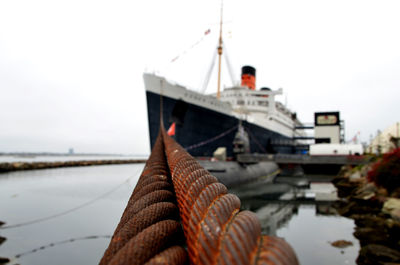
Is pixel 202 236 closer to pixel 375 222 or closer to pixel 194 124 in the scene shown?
pixel 375 222

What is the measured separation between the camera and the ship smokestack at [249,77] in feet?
106

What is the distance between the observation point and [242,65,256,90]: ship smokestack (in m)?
32.2

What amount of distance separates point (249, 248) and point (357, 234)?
8.06 metres

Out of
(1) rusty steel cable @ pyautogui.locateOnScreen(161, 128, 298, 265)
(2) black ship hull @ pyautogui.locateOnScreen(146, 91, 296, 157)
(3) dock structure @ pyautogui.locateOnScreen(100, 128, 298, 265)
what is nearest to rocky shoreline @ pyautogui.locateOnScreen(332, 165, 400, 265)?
(3) dock structure @ pyautogui.locateOnScreen(100, 128, 298, 265)

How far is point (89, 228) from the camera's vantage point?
820 cm

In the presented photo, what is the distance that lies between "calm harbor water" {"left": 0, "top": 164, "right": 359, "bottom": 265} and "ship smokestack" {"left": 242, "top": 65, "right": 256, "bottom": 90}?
22821 mm

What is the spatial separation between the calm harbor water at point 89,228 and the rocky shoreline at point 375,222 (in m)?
0.31

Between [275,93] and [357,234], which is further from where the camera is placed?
[275,93]

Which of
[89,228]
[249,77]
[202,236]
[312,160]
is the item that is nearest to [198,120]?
[312,160]

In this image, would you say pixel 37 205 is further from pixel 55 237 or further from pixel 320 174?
pixel 320 174

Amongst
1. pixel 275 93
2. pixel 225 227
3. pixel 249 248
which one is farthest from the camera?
pixel 275 93

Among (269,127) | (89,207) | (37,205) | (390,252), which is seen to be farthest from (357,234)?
(269,127)

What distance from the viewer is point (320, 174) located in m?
23.9

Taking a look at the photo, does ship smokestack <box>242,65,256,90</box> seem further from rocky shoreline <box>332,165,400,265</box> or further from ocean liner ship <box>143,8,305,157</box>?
rocky shoreline <box>332,165,400,265</box>
